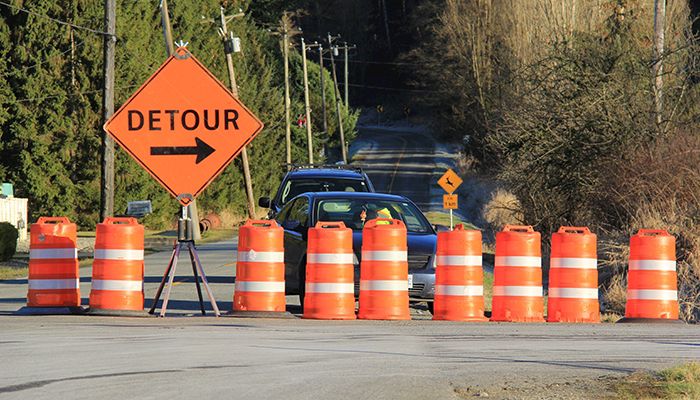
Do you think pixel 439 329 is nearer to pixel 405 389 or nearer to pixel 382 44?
pixel 405 389

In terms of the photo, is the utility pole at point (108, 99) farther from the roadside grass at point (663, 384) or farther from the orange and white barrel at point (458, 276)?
the roadside grass at point (663, 384)

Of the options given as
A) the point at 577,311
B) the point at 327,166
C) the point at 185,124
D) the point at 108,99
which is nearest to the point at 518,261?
the point at 577,311

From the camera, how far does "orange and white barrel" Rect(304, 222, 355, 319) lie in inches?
597

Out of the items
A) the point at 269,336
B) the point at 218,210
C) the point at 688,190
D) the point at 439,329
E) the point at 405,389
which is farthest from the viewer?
the point at 218,210

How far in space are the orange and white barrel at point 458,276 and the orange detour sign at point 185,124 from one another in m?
2.74

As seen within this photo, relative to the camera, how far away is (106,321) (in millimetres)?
14719

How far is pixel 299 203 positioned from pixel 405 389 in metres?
9.54

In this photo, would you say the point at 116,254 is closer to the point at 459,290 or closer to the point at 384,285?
the point at 384,285

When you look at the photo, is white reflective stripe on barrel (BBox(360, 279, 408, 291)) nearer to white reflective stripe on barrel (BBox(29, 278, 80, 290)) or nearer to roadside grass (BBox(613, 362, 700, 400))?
white reflective stripe on barrel (BBox(29, 278, 80, 290))

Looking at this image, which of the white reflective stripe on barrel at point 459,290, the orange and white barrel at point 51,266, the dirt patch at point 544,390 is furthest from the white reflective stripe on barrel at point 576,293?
the orange and white barrel at point 51,266

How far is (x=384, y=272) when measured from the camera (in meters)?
15.2

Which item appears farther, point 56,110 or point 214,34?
point 214,34

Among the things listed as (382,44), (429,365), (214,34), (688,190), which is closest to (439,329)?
(429,365)

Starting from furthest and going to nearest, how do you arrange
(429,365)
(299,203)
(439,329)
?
(299,203) < (439,329) < (429,365)
